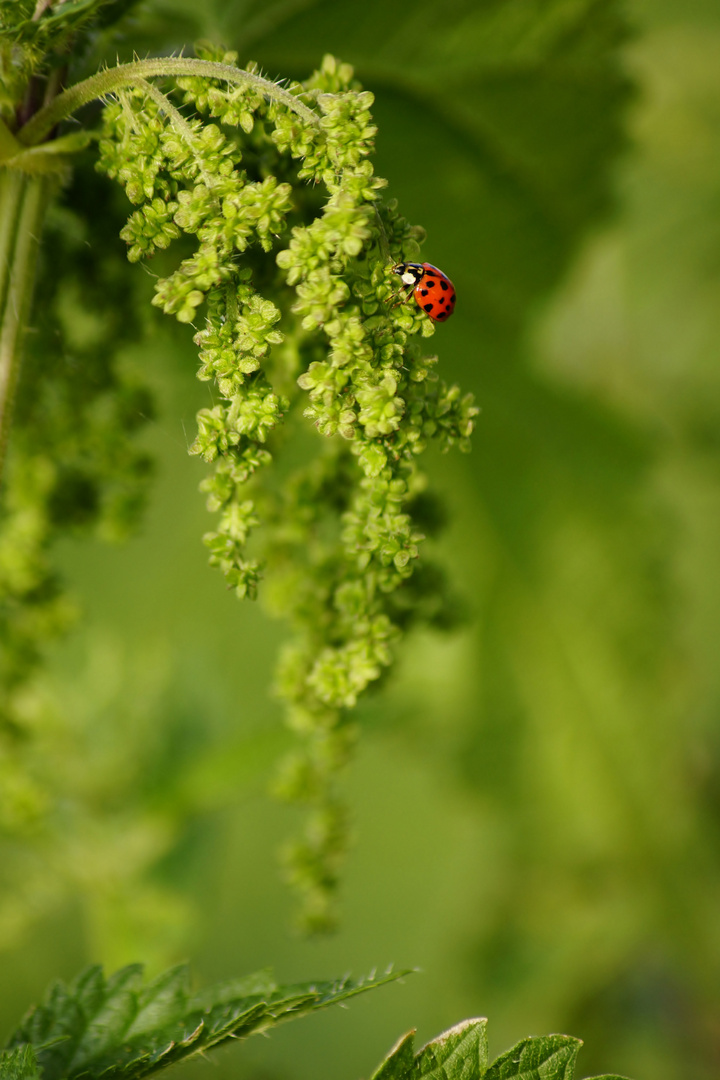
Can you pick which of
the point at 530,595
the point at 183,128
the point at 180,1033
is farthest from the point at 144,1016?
the point at 530,595

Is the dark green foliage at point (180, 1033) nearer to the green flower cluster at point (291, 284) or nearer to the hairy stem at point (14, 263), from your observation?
the green flower cluster at point (291, 284)

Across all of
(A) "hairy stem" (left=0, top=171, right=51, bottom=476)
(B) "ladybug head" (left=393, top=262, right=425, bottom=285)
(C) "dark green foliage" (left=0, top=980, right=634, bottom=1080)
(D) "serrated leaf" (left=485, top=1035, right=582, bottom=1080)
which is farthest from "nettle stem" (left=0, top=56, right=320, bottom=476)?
(D) "serrated leaf" (left=485, top=1035, right=582, bottom=1080)

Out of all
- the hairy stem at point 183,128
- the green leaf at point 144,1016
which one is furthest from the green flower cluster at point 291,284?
the green leaf at point 144,1016

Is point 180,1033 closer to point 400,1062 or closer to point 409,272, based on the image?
point 400,1062

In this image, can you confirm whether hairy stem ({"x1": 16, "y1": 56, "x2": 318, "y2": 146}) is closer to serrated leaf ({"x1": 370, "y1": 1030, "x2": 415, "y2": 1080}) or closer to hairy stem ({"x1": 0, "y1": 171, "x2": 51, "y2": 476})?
hairy stem ({"x1": 0, "y1": 171, "x2": 51, "y2": 476})

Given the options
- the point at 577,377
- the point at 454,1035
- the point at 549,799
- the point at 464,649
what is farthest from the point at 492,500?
the point at 454,1035

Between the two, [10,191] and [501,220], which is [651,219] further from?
[10,191]
